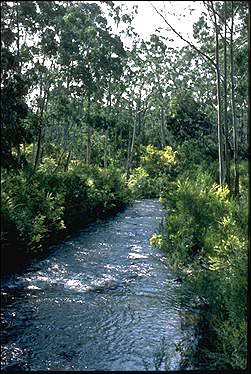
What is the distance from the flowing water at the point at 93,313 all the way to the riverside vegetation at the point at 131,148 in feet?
1.71

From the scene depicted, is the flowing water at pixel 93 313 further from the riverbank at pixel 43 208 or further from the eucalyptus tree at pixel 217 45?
the eucalyptus tree at pixel 217 45

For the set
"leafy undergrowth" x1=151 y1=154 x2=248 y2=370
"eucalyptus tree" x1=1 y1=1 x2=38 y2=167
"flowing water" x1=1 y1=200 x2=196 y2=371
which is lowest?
"flowing water" x1=1 y1=200 x2=196 y2=371

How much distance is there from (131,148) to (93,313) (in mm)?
27036

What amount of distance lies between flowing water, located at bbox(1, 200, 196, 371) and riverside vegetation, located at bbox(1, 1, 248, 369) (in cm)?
52

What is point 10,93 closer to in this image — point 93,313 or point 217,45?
point 93,313

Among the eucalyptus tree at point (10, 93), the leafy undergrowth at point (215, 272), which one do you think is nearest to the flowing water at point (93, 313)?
the leafy undergrowth at point (215, 272)

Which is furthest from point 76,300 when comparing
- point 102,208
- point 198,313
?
point 102,208

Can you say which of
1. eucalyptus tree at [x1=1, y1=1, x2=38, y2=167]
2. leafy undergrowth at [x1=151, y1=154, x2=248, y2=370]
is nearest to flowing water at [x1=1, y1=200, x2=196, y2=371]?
leafy undergrowth at [x1=151, y1=154, x2=248, y2=370]

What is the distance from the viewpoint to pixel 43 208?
41.3 ft

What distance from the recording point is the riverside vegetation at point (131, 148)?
6.80 meters

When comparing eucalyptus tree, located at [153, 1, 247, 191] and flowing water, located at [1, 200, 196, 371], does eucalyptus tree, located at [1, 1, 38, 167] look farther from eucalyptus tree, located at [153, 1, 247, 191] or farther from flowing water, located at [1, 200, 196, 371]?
eucalyptus tree, located at [153, 1, 247, 191]

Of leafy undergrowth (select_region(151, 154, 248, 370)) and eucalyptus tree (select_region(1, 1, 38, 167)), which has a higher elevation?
eucalyptus tree (select_region(1, 1, 38, 167))

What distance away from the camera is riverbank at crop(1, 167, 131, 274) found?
9.52 m

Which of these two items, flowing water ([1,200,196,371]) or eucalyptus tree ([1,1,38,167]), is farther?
eucalyptus tree ([1,1,38,167])
